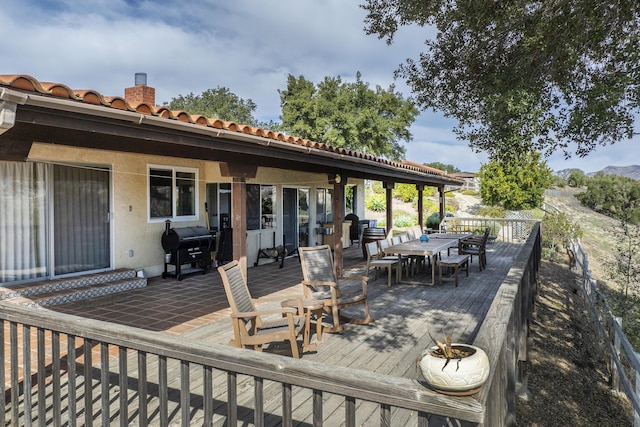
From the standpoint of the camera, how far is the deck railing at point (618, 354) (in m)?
3.70

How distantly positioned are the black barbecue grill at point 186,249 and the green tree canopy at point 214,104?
1243 inches

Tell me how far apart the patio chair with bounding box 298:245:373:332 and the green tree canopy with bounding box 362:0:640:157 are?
318 centimetres

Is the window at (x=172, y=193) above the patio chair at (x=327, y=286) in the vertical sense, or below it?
above

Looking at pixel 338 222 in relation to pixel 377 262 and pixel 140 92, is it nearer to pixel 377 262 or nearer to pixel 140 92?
pixel 377 262

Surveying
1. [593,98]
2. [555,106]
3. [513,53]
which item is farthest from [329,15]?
[593,98]

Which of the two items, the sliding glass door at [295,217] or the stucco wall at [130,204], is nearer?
the stucco wall at [130,204]

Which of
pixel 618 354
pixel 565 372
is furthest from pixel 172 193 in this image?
pixel 618 354

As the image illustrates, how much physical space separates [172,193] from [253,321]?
5.22m

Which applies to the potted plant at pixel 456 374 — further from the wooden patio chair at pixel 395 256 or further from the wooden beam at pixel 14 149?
the wooden patio chair at pixel 395 256

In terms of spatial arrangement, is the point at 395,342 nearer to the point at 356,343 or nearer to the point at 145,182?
the point at 356,343

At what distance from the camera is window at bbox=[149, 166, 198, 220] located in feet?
26.2

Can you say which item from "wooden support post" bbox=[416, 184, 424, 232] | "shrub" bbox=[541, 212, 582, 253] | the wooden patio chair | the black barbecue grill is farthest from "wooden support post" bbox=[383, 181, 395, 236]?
"shrub" bbox=[541, 212, 582, 253]

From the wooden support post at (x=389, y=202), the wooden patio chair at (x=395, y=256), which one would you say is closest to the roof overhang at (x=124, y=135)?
the wooden patio chair at (x=395, y=256)

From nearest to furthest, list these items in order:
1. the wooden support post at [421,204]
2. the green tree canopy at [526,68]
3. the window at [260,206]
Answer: the green tree canopy at [526,68] → the window at [260,206] → the wooden support post at [421,204]
